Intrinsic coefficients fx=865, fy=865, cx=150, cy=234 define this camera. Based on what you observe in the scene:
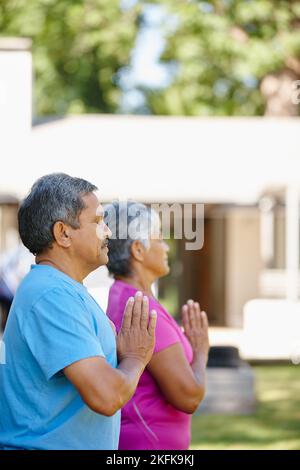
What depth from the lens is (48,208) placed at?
7.48ft

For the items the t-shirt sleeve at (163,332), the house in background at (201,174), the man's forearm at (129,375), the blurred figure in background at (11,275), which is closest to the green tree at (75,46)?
the house in background at (201,174)

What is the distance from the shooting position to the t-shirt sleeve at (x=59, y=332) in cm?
207

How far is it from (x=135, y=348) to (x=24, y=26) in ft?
75.3

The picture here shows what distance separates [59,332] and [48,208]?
0.36 metres

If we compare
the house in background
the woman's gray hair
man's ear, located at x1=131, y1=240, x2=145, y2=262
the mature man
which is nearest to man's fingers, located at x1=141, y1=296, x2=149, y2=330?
the mature man

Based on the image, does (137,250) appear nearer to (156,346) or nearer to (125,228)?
(125,228)

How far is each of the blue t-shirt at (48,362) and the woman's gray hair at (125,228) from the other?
0.89m

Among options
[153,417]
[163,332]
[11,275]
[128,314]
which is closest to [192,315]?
[163,332]

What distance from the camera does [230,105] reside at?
1025 inches

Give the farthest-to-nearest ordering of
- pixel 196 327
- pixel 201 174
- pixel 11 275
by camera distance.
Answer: pixel 201 174, pixel 11 275, pixel 196 327

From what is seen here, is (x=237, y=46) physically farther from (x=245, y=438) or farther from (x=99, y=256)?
(x=99, y=256)

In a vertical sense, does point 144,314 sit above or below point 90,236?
below

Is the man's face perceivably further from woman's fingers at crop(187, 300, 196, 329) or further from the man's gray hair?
woman's fingers at crop(187, 300, 196, 329)

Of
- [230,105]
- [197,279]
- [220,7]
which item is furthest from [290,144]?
[230,105]
